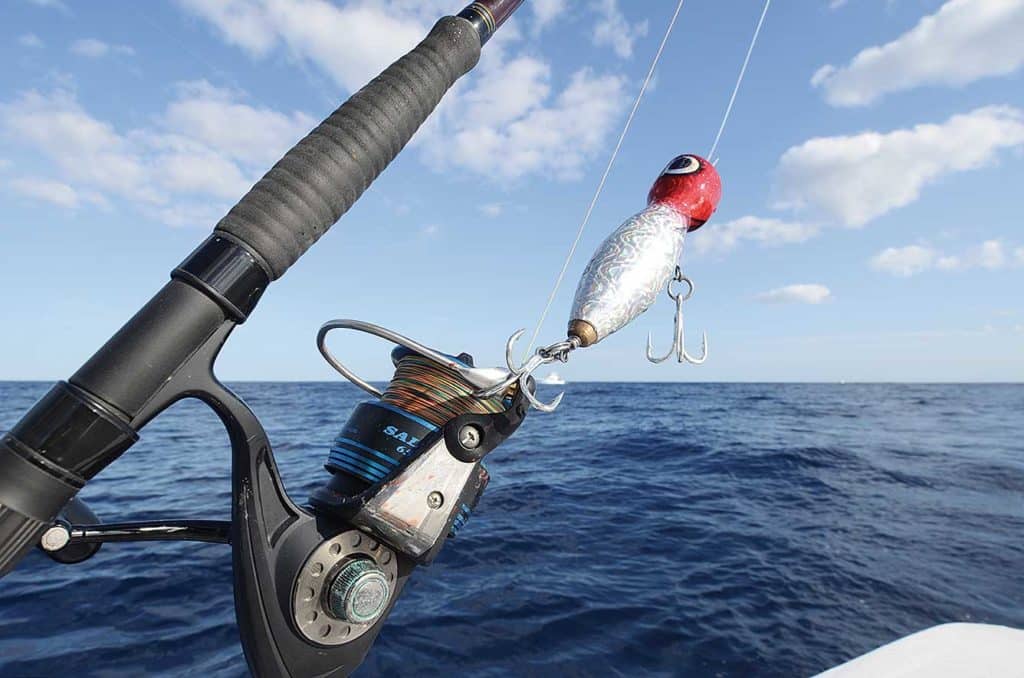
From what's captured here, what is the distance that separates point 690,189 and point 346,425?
127 cm

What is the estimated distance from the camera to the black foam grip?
1.12 meters

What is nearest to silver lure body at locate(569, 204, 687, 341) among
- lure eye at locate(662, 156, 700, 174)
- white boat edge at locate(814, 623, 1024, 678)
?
lure eye at locate(662, 156, 700, 174)

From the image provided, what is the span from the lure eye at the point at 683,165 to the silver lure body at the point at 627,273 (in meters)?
0.23

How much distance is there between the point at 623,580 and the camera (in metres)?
4.79

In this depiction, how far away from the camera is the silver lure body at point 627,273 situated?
1418 millimetres

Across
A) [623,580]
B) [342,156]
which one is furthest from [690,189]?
[623,580]

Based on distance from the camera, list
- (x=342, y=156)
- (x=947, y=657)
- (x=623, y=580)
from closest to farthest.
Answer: (x=342, y=156) → (x=947, y=657) → (x=623, y=580)

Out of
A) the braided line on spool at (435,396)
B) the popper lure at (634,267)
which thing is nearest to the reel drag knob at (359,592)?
the braided line on spool at (435,396)

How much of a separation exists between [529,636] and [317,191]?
359 centimetres

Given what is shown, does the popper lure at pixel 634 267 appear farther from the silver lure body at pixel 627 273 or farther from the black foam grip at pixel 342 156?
the black foam grip at pixel 342 156

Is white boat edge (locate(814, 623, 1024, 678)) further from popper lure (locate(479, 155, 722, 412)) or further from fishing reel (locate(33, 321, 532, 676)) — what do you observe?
fishing reel (locate(33, 321, 532, 676))

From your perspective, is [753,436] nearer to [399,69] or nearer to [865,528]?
[865,528]

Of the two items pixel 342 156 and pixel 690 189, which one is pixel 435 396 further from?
pixel 690 189

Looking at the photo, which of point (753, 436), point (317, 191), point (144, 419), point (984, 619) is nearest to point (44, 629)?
point (144, 419)
